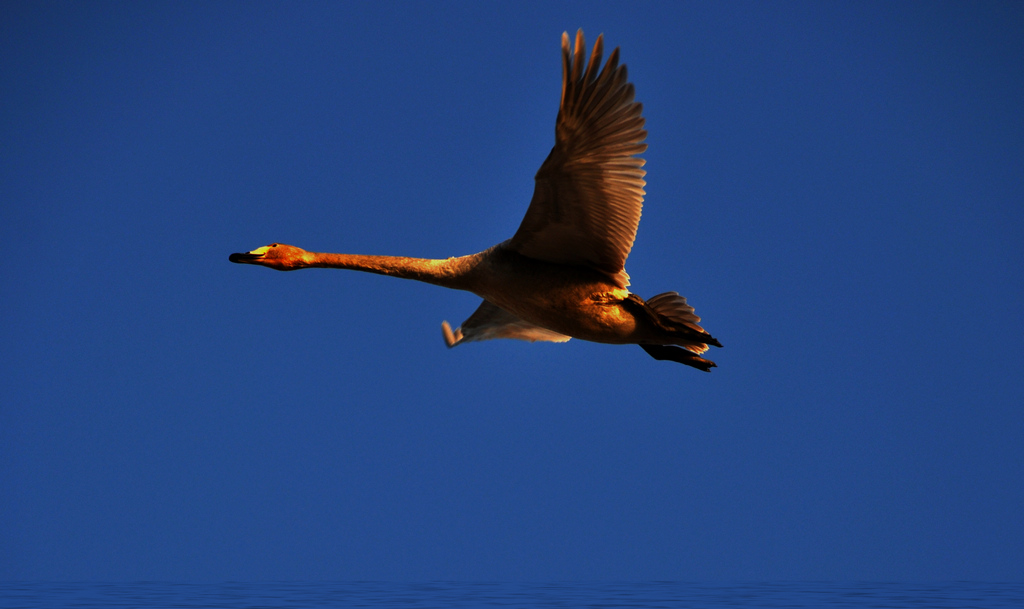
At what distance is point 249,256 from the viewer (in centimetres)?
719

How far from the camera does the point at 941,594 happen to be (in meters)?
21.3

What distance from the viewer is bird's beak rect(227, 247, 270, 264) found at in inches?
282

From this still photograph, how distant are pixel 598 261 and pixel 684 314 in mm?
985

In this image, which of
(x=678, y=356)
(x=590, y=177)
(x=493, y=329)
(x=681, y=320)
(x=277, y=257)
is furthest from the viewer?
(x=493, y=329)

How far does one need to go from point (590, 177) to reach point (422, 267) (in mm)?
1700

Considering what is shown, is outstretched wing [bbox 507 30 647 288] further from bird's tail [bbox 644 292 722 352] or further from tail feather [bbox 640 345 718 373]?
tail feather [bbox 640 345 718 373]

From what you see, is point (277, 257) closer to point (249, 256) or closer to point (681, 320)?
point (249, 256)

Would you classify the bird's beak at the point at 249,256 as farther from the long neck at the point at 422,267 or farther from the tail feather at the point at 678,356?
the tail feather at the point at 678,356

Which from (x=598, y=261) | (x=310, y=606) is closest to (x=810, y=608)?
(x=310, y=606)

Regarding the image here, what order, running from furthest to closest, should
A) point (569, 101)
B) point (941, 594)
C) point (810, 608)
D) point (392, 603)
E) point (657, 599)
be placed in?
point (941, 594) → point (657, 599) → point (392, 603) → point (810, 608) → point (569, 101)

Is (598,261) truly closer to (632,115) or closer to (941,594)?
(632,115)

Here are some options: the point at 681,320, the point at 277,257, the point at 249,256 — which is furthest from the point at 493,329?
the point at 249,256

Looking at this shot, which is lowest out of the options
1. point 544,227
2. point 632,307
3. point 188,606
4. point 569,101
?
point 188,606

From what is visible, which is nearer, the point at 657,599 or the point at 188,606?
the point at 188,606
